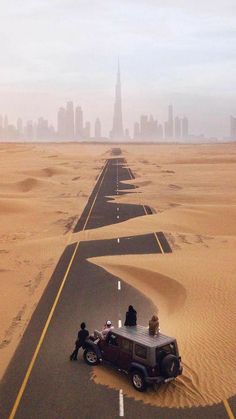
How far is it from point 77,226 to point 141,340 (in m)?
31.7

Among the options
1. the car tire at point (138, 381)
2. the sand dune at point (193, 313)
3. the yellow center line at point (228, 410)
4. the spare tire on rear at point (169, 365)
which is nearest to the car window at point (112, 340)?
the sand dune at point (193, 313)

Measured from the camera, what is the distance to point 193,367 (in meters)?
18.9

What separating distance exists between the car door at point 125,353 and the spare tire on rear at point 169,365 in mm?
1299

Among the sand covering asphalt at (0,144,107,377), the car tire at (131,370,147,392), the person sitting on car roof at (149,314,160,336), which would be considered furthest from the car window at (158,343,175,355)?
the sand covering asphalt at (0,144,107,377)

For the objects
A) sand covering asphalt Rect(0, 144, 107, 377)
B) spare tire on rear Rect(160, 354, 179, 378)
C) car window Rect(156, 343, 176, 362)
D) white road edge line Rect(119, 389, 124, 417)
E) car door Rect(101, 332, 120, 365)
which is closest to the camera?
white road edge line Rect(119, 389, 124, 417)

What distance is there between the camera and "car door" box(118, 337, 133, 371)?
1803 centimetres

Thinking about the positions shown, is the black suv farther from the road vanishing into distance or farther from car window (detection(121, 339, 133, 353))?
the road vanishing into distance

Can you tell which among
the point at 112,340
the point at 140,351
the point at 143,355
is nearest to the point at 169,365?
Answer: the point at 143,355

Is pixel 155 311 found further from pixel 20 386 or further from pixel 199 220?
pixel 199 220

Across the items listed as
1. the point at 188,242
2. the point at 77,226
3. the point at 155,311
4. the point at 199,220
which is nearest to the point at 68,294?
the point at 155,311

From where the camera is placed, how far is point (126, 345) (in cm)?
1823

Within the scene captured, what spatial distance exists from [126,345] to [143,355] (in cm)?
97

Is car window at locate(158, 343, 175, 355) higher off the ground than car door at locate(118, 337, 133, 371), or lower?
higher

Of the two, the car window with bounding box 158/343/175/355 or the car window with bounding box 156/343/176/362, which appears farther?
the car window with bounding box 158/343/175/355
